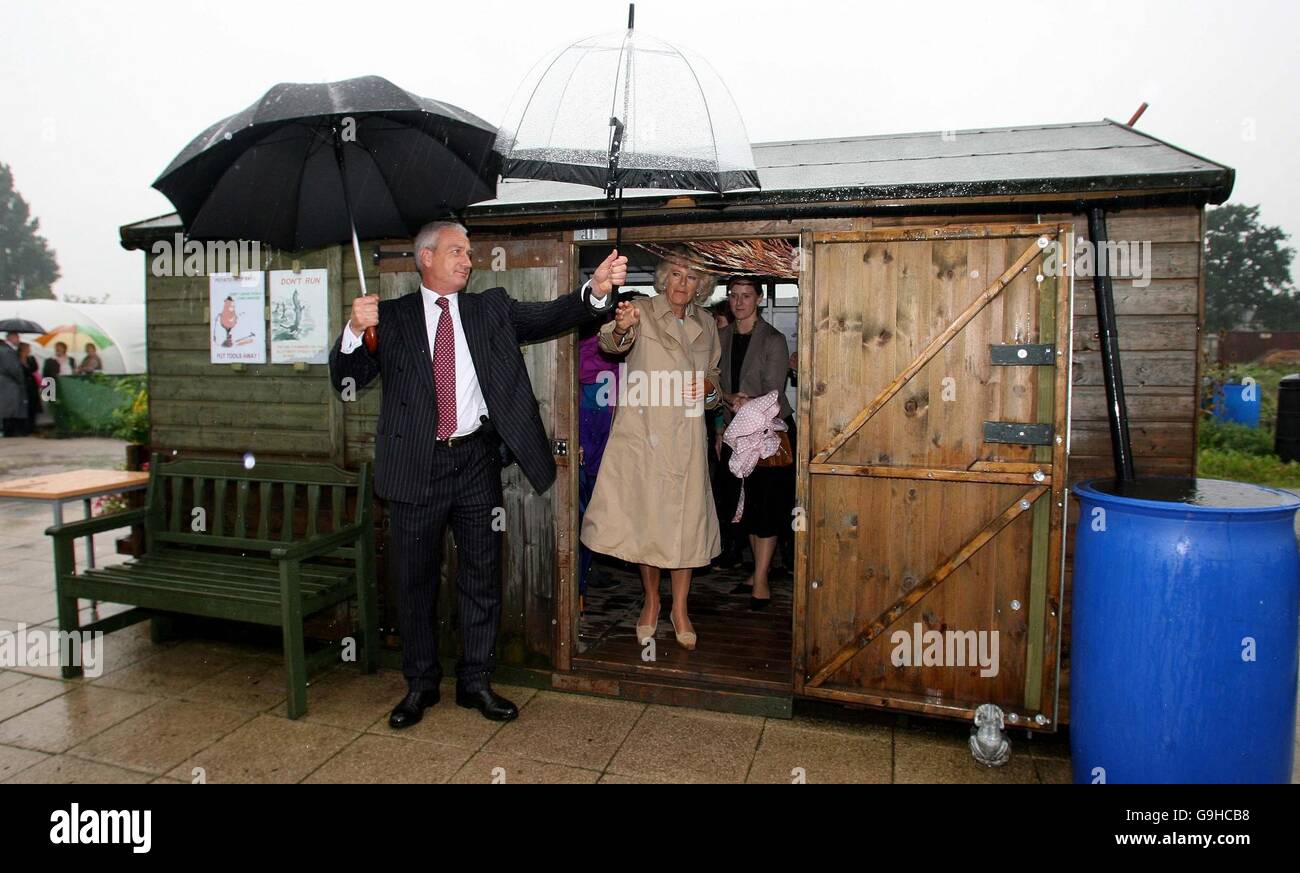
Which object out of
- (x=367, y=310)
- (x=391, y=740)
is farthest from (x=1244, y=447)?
(x=367, y=310)

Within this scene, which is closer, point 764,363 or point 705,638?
point 705,638

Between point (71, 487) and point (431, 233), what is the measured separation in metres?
3.34

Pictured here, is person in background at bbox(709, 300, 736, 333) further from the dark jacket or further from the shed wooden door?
the dark jacket

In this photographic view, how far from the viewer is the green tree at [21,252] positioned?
53719mm

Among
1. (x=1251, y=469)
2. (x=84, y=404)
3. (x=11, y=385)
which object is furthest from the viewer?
(x=84, y=404)

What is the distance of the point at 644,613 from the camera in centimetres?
462

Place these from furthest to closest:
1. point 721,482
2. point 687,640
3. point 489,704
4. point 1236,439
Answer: point 1236,439
point 721,482
point 687,640
point 489,704

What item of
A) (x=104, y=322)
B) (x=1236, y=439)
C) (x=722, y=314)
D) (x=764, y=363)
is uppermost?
(x=104, y=322)

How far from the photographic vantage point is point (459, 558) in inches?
155

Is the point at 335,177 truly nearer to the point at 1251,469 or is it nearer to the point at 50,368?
the point at 1251,469

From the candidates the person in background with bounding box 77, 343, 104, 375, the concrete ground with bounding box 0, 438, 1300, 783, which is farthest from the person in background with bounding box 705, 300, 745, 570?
the person in background with bounding box 77, 343, 104, 375
